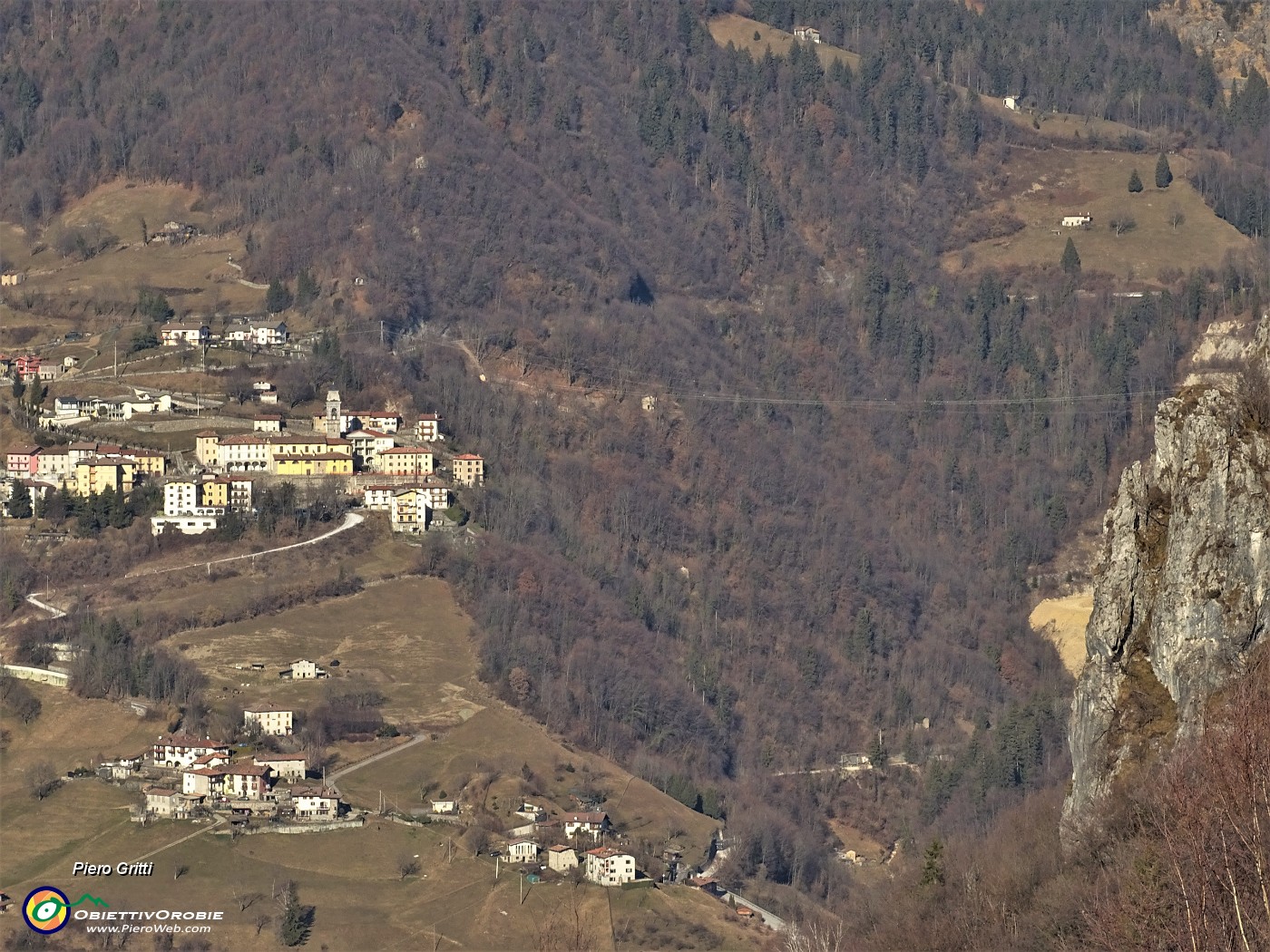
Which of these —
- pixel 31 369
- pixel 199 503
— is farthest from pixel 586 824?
pixel 31 369

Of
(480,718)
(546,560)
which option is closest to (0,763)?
(480,718)

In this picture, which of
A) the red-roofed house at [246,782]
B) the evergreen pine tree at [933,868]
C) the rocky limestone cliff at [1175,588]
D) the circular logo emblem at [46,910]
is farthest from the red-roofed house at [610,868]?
the rocky limestone cliff at [1175,588]

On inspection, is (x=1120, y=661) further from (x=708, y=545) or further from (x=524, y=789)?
(x=708, y=545)

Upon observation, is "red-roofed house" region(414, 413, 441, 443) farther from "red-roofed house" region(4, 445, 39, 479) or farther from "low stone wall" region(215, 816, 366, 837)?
"low stone wall" region(215, 816, 366, 837)

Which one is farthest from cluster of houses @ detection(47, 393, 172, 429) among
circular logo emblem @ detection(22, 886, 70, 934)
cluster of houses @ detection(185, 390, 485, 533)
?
circular logo emblem @ detection(22, 886, 70, 934)

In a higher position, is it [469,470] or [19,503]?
[19,503]

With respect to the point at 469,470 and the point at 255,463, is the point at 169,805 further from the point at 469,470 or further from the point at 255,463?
the point at 469,470
